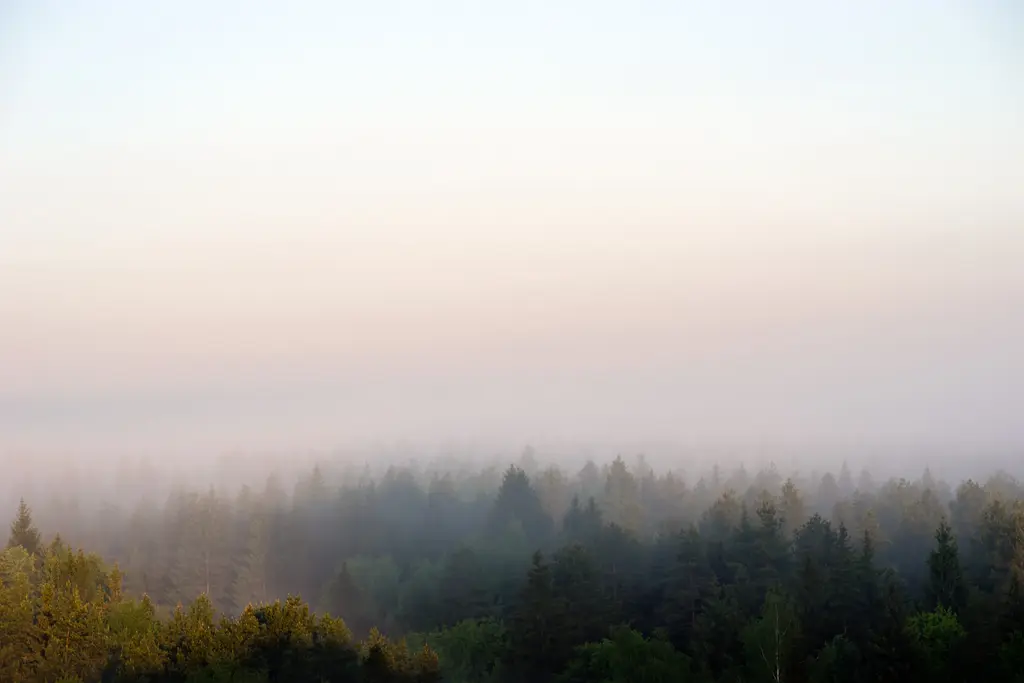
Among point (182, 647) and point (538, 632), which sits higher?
point (182, 647)

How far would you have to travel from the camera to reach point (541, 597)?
151 feet

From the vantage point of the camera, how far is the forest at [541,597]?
35.9 meters

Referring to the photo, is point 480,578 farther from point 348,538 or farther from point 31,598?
point 348,538

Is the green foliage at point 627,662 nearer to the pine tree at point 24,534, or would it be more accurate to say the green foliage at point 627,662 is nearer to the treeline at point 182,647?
the treeline at point 182,647

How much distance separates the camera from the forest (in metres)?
35.9

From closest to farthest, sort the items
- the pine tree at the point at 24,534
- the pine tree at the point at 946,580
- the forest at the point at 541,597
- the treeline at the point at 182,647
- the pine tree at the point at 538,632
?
the treeline at the point at 182,647 < the forest at the point at 541,597 < the pine tree at the point at 538,632 < the pine tree at the point at 946,580 < the pine tree at the point at 24,534

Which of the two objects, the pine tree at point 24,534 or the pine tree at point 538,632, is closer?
the pine tree at point 538,632

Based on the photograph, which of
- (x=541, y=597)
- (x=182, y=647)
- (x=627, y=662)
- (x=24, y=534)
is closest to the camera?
(x=182, y=647)

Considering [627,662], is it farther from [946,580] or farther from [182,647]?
[946,580]

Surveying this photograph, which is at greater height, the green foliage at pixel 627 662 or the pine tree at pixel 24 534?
the pine tree at pixel 24 534

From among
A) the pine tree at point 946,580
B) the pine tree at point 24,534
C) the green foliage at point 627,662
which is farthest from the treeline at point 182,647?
the pine tree at point 946,580

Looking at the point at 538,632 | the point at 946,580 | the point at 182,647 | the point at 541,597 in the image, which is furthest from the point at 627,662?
the point at 946,580

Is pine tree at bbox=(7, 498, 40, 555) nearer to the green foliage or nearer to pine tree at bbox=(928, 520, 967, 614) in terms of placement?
Result: the green foliage

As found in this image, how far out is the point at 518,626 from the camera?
46031mm
